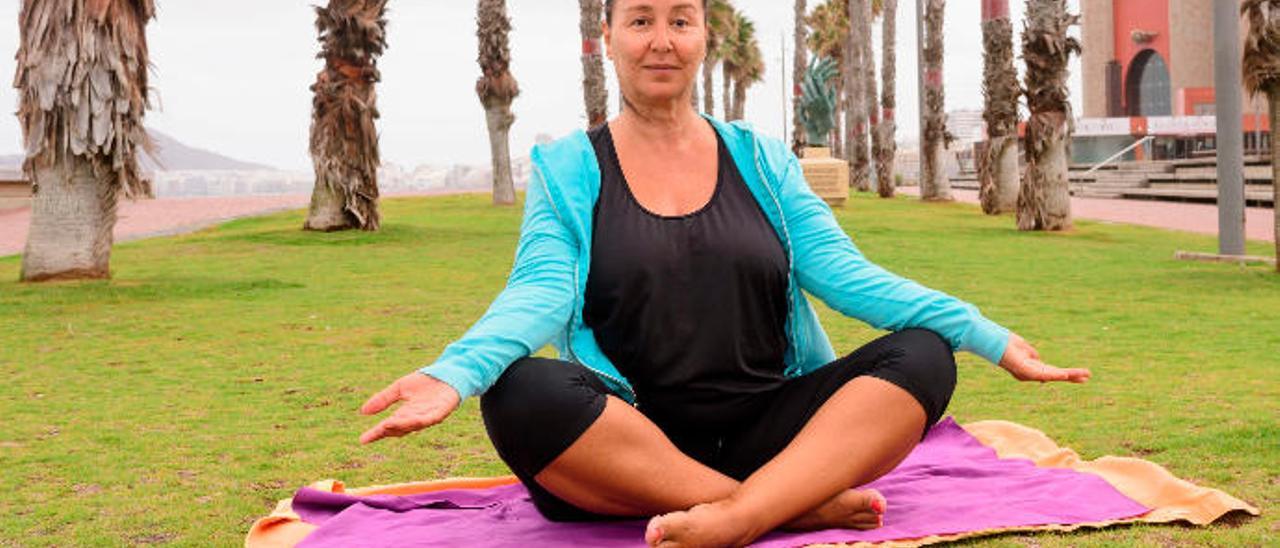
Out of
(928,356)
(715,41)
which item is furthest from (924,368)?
(715,41)

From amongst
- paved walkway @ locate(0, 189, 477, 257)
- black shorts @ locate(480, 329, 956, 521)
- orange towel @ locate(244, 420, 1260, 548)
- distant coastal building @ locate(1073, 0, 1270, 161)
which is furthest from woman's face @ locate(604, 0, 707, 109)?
distant coastal building @ locate(1073, 0, 1270, 161)

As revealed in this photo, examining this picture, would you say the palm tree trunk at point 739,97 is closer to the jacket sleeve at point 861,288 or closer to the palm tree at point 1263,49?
the palm tree at point 1263,49

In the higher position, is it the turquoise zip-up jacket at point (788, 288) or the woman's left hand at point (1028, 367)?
the turquoise zip-up jacket at point (788, 288)

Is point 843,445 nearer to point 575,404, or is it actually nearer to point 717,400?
point 717,400

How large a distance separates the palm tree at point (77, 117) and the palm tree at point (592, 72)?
599 inches

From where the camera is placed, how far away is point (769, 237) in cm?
381

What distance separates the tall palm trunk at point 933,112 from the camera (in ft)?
95.6

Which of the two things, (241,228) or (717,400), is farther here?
(241,228)

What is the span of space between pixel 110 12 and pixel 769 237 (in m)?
10.2

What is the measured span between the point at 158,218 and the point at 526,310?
27.7 m

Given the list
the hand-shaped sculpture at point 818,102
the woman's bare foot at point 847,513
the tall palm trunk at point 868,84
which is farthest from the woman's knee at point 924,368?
the hand-shaped sculpture at point 818,102

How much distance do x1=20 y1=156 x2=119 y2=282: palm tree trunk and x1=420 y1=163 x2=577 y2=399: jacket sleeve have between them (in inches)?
386

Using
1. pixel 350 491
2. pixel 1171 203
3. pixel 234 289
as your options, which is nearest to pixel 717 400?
pixel 350 491

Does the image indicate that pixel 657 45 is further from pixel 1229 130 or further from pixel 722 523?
pixel 1229 130
